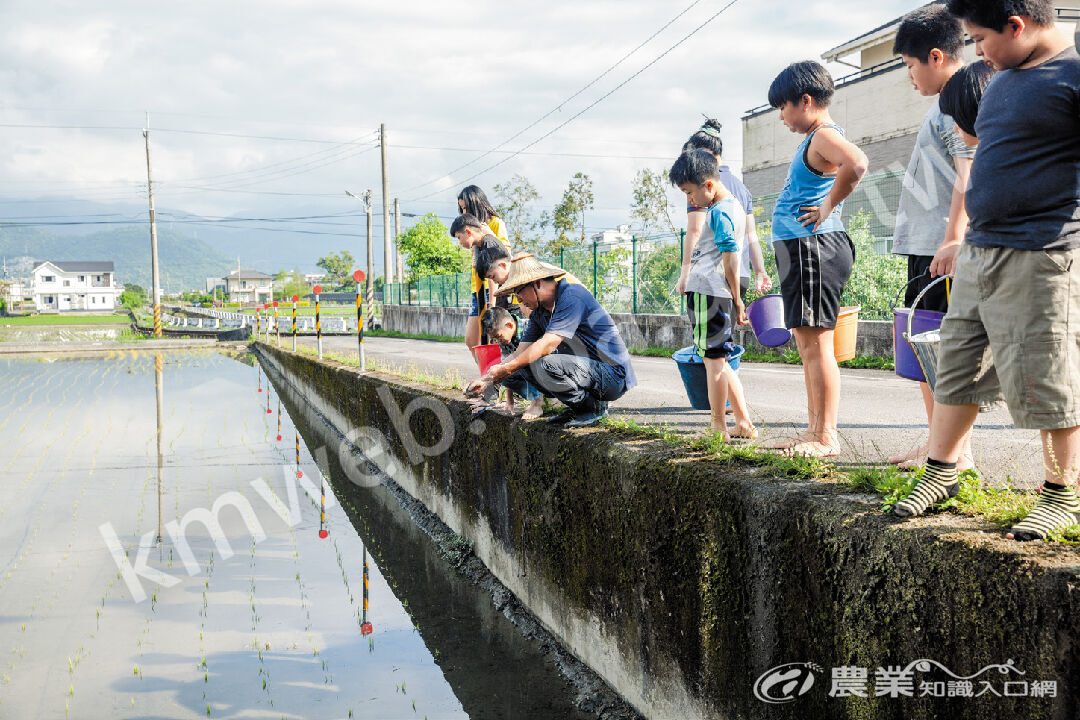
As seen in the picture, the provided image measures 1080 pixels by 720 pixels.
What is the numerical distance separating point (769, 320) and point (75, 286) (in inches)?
6570

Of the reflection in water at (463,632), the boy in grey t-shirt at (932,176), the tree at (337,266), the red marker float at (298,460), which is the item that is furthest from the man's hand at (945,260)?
the tree at (337,266)

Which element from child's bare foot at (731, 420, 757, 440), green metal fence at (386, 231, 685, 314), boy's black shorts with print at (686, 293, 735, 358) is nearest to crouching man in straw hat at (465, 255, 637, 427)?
boy's black shorts with print at (686, 293, 735, 358)

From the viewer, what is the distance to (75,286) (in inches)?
5906

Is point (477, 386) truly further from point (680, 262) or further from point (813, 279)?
point (680, 262)

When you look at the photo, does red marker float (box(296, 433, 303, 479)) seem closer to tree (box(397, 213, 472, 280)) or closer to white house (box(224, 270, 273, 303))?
tree (box(397, 213, 472, 280))

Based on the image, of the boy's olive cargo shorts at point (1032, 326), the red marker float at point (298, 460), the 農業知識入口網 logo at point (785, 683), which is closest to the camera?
the boy's olive cargo shorts at point (1032, 326)

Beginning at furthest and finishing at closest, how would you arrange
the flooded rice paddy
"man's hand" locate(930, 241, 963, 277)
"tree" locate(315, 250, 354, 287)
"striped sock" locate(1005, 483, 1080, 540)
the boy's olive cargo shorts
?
"tree" locate(315, 250, 354, 287), the flooded rice paddy, "man's hand" locate(930, 241, 963, 277), the boy's olive cargo shorts, "striped sock" locate(1005, 483, 1080, 540)

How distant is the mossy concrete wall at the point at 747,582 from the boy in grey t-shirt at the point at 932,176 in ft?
2.60

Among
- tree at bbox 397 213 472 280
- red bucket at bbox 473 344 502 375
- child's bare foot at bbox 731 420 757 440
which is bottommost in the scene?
child's bare foot at bbox 731 420 757 440

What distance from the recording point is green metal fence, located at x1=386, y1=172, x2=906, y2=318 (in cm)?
1168

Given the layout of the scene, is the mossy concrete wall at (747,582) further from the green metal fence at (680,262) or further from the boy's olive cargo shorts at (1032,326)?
the green metal fence at (680,262)

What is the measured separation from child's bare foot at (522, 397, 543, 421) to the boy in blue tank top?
152 cm

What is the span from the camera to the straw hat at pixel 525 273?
174 inches

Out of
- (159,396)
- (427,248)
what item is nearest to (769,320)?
(159,396)
